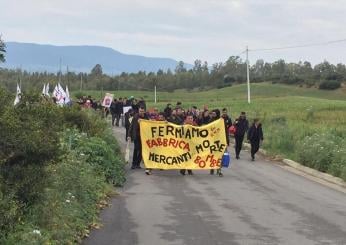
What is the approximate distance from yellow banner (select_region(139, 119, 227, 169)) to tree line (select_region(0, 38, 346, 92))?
59.8 m

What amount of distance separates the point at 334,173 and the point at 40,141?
1276 cm

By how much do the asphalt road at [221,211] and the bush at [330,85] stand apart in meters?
95.9

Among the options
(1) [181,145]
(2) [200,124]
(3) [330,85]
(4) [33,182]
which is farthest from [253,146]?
(3) [330,85]

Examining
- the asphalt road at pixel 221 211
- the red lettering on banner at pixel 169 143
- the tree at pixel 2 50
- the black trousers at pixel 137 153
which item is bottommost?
the asphalt road at pixel 221 211

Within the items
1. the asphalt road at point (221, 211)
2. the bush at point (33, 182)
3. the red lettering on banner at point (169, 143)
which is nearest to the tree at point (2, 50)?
the bush at point (33, 182)

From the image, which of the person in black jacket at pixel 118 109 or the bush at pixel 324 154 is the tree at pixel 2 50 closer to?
the bush at pixel 324 154

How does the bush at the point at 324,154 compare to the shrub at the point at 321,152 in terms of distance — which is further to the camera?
the shrub at the point at 321,152

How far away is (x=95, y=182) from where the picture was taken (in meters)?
12.6

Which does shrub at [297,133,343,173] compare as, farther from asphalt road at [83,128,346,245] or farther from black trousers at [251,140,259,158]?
asphalt road at [83,128,346,245]

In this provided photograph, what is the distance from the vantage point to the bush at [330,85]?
110m

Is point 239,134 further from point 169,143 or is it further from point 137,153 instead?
point 137,153

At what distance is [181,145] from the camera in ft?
60.0

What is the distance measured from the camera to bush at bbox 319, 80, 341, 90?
110375 mm

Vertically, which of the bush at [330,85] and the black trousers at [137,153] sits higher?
the bush at [330,85]
